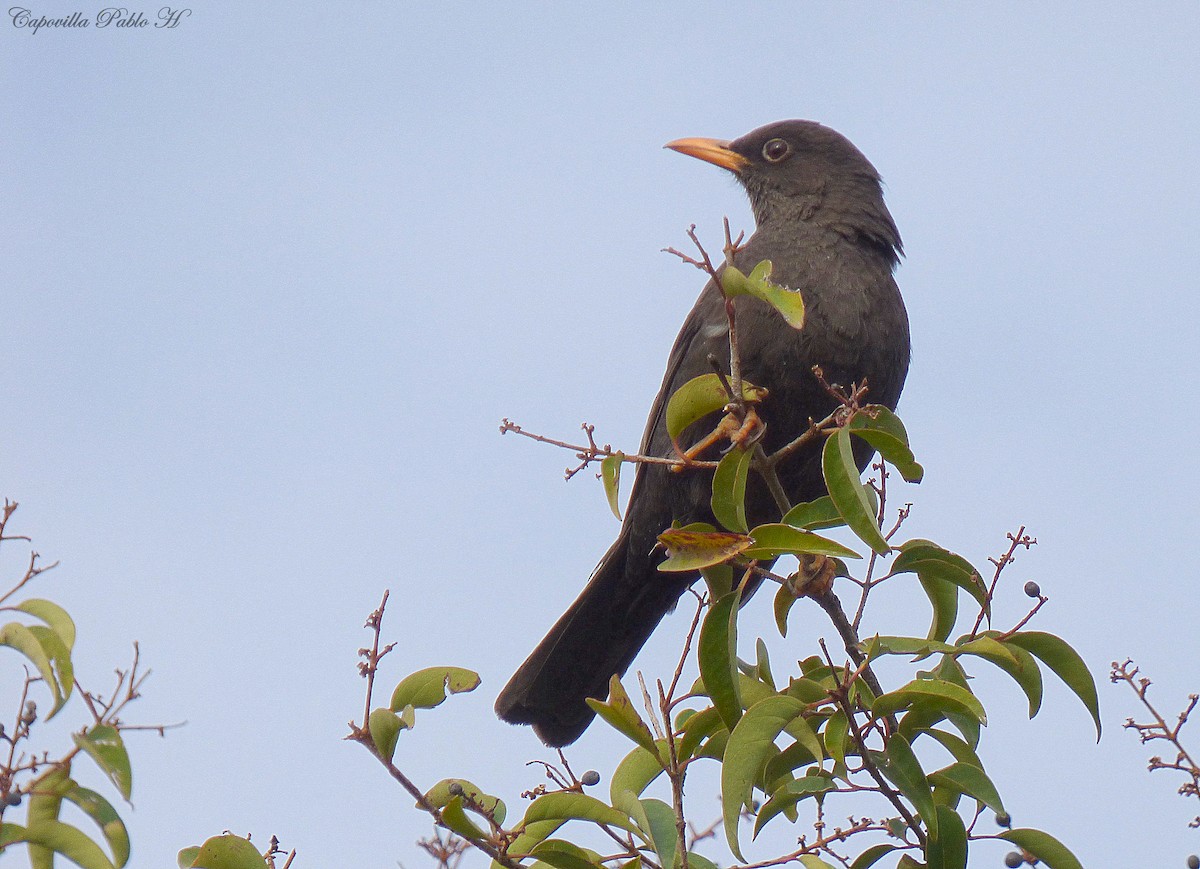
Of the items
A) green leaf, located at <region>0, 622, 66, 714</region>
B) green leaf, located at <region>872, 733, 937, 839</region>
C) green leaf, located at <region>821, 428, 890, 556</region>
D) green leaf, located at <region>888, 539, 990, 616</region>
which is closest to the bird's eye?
green leaf, located at <region>888, 539, 990, 616</region>

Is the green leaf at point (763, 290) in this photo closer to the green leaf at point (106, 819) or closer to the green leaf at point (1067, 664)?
the green leaf at point (1067, 664)

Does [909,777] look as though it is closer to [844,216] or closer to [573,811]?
[573,811]

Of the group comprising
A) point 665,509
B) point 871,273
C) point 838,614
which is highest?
point 871,273

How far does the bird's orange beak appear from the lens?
6.38 metres

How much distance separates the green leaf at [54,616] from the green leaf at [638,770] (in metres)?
1.30

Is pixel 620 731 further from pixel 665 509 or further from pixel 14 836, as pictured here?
pixel 665 509

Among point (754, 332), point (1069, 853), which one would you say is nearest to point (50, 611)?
point (1069, 853)

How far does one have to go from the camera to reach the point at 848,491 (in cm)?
282

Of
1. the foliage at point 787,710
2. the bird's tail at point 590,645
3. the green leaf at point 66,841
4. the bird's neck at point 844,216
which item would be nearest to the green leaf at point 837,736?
the foliage at point 787,710

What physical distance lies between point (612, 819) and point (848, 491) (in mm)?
876

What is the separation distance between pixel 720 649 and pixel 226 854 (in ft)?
3.71

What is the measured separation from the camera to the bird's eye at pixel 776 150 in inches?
246

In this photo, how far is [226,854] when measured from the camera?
→ 9.02 ft

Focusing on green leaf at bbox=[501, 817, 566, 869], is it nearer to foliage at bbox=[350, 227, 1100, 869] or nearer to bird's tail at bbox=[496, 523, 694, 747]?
foliage at bbox=[350, 227, 1100, 869]
